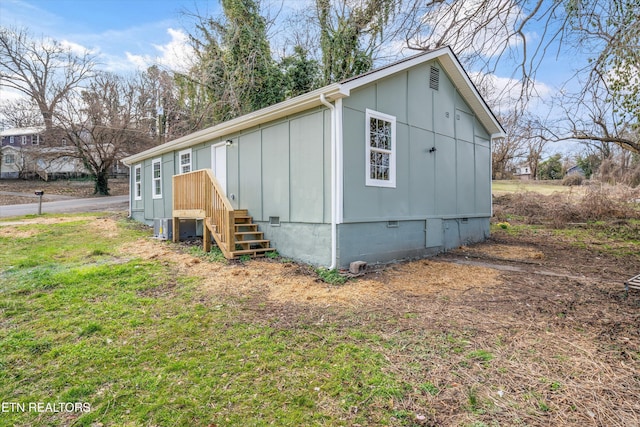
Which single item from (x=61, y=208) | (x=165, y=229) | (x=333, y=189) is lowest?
(x=165, y=229)

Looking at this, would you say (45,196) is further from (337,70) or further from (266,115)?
(266,115)

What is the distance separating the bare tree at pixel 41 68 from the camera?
72.0ft

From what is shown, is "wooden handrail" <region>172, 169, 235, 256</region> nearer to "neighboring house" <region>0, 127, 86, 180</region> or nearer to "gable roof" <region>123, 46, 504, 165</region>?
"gable roof" <region>123, 46, 504, 165</region>

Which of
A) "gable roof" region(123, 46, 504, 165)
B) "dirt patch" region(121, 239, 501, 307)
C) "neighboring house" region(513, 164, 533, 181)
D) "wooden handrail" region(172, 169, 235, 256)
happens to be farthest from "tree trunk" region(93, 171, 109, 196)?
"neighboring house" region(513, 164, 533, 181)

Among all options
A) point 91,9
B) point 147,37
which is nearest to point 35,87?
point 147,37

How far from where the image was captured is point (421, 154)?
7902 millimetres

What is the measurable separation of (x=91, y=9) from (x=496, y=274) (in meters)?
14.1

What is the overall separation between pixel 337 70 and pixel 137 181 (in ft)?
34.2

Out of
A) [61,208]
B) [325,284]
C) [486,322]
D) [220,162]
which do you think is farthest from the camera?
[61,208]

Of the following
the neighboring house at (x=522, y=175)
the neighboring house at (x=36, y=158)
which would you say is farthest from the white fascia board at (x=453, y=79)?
the neighboring house at (x=36, y=158)

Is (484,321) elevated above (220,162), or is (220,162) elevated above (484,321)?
(220,162)

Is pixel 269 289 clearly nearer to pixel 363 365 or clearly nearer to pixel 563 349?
pixel 363 365

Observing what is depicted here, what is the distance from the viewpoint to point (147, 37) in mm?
17562

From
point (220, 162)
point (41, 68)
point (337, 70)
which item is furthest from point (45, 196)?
point (337, 70)
